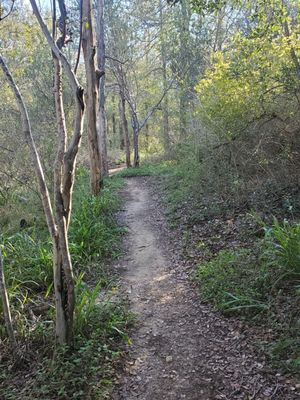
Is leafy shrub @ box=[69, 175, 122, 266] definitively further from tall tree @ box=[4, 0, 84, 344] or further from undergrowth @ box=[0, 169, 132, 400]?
tall tree @ box=[4, 0, 84, 344]

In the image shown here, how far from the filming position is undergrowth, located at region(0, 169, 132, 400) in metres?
3.02

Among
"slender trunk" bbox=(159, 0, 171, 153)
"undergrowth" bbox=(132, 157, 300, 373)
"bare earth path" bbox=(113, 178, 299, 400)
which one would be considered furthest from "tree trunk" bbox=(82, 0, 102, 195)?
"slender trunk" bbox=(159, 0, 171, 153)

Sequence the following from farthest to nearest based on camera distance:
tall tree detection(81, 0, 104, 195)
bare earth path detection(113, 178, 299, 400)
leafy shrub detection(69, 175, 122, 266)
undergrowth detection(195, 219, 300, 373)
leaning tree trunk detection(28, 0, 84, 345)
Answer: tall tree detection(81, 0, 104, 195) → leafy shrub detection(69, 175, 122, 266) → undergrowth detection(195, 219, 300, 373) → leaning tree trunk detection(28, 0, 84, 345) → bare earth path detection(113, 178, 299, 400)

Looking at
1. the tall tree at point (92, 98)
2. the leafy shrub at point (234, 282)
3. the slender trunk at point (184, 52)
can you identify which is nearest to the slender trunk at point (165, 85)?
the slender trunk at point (184, 52)

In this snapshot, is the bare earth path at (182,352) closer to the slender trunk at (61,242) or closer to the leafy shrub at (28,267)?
the slender trunk at (61,242)

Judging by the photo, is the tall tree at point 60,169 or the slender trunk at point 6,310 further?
the slender trunk at point 6,310

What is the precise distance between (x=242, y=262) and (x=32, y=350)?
2.95 metres

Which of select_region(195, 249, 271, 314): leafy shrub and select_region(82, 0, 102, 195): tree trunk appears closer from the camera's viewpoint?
select_region(195, 249, 271, 314): leafy shrub

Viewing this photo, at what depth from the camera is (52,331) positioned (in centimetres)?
362

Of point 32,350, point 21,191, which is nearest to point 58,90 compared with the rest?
point 32,350

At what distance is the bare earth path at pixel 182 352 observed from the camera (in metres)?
2.94

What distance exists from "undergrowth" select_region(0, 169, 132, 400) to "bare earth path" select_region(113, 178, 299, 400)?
0.81 ft

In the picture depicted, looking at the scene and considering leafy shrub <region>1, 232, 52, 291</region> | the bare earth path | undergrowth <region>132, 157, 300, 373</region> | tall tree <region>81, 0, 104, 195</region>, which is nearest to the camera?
the bare earth path

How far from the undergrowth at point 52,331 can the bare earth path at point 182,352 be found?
25 cm
